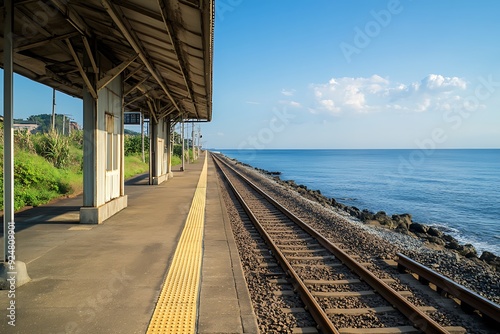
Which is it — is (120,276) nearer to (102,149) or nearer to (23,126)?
(102,149)

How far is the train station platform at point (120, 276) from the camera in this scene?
13.0ft

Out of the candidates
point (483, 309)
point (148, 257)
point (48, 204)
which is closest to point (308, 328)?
point (483, 309)

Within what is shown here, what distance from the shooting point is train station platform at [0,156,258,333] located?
395cm

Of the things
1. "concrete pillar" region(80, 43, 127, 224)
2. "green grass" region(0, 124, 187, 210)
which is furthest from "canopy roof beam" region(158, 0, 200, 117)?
"green grass" region(0, 124, 187, 210)

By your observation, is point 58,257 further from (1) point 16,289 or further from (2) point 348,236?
(2) point 348,236

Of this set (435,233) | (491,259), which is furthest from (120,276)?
(435,233)

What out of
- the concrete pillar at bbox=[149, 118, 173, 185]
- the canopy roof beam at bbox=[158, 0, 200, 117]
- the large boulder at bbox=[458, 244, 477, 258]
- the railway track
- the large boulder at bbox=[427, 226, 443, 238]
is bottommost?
the large boulder at bbox=[427, 226, 443, 238]

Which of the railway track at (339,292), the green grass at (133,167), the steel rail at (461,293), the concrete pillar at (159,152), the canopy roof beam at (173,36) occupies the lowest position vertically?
the railway track at (339,292)

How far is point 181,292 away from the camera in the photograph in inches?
189

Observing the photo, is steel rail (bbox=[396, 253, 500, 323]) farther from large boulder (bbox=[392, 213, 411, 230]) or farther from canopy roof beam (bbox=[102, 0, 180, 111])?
large boulder (bbox=[392, 213, 411, 230])

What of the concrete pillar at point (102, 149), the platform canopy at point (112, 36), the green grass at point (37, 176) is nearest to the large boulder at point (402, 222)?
the platform canopy at point (112, 36)

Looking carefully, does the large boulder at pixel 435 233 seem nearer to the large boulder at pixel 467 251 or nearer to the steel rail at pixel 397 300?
the large boulder at pixel 467 251

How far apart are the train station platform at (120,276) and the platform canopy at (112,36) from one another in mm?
3688

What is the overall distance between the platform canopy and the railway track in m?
4.48
